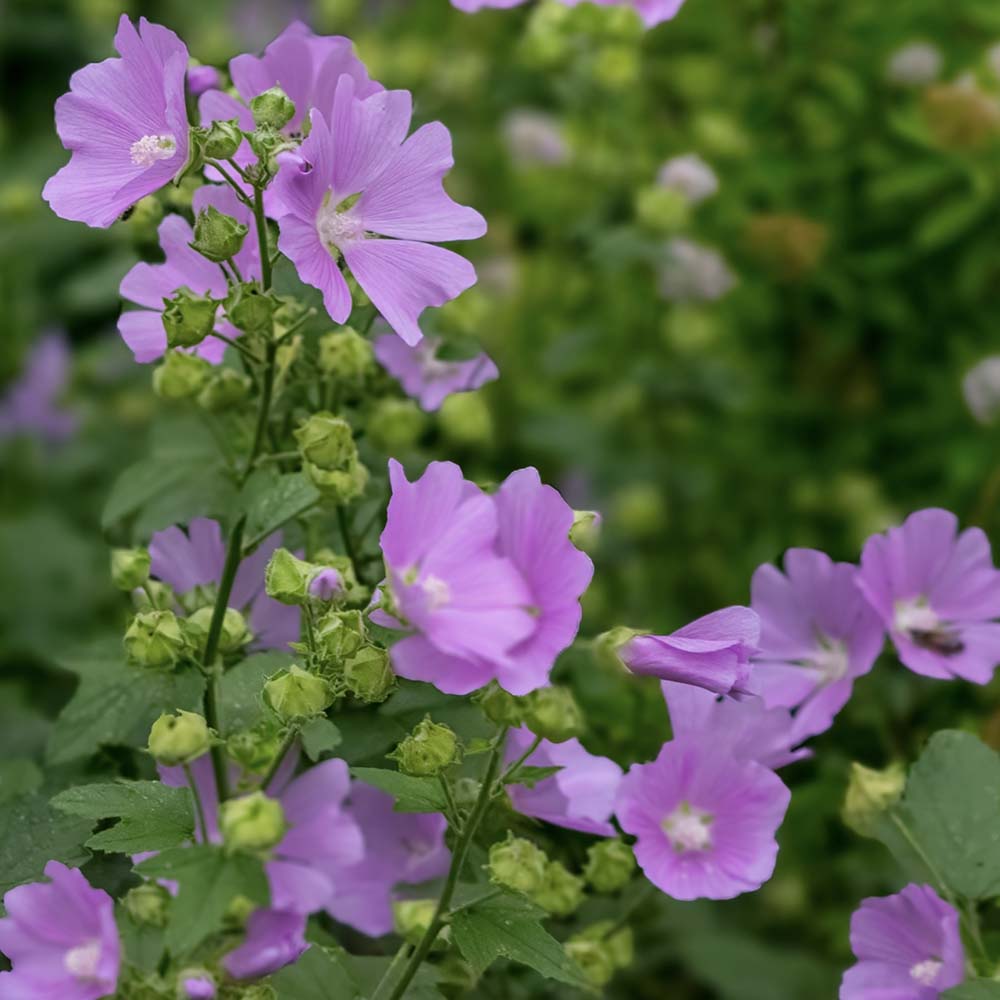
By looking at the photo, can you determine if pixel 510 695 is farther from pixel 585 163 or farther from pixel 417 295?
pixel 585 163

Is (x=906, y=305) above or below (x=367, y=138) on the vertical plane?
below

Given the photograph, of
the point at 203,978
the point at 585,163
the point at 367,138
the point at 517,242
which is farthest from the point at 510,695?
the point at 517,242

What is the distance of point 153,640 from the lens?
0.78 meters

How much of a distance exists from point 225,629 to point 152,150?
0.28 meters

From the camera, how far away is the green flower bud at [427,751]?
0.74 metres

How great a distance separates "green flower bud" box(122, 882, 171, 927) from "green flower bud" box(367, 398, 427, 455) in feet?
1.29

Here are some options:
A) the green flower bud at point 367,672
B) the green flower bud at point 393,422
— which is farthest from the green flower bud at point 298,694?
the green flower bud at point 393,422

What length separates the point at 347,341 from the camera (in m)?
0.92

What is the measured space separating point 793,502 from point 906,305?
276 millimetres

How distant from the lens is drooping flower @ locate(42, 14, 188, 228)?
2.51ft

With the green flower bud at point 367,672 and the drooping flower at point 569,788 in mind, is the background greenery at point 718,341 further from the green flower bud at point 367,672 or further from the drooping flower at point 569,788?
the green flower bud at point 367,672

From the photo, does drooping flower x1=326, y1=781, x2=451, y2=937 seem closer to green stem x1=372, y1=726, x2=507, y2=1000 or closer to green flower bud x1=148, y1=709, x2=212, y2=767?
green stem x1=372, y1=726, x2=507, y2=1000

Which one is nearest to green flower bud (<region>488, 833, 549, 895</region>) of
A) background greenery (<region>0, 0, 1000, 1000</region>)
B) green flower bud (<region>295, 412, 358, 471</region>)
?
green flower bud (<region>295, 412, 358, 471</region>)

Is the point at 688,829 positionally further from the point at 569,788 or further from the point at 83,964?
the point at 83,964
